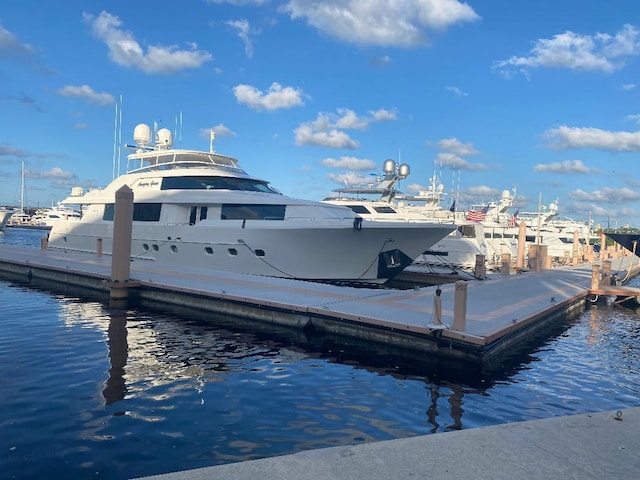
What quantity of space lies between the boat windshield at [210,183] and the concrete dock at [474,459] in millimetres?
19332

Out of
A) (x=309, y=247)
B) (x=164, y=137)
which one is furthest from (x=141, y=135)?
(x=309, y=247)

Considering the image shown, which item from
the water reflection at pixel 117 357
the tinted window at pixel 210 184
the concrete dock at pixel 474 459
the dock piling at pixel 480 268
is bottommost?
the water reflection at pixel 117 357

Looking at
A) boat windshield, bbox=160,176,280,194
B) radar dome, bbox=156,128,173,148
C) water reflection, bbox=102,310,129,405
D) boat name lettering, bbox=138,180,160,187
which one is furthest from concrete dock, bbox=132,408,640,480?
radar dome, bbox=156,128,173,148

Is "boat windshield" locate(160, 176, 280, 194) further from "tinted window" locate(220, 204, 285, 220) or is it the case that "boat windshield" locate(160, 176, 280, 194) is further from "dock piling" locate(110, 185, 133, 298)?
"dock piling" locate(110, 185, 133, 298)

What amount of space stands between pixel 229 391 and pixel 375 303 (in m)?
5.74

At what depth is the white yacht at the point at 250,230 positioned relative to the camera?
18797 millimetres

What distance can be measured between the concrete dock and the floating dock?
4.69 m

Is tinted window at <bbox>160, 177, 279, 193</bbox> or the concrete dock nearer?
the concrete dock

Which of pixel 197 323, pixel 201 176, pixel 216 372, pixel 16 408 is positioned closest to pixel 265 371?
pixel 216 372

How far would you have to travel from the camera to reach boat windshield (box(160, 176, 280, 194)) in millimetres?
22359

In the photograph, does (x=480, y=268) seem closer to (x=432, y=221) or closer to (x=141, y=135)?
(x=432, y=221)

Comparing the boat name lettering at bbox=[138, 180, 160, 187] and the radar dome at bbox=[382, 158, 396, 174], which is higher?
the radar dome at bbox=[382, 158, 396, 174]

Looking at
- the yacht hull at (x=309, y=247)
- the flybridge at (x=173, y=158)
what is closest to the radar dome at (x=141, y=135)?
the flybridge at (x=173, y=158)

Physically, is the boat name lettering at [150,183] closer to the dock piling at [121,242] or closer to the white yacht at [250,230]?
the white yacht at [250,230]
